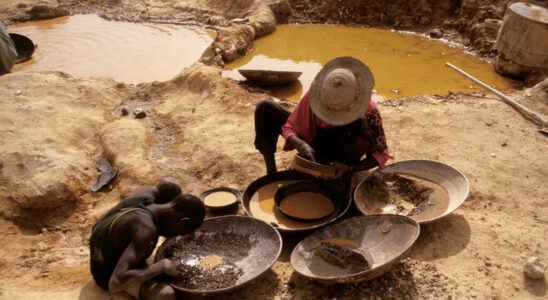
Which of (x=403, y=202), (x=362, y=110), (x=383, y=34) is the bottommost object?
(x=383, y=34)

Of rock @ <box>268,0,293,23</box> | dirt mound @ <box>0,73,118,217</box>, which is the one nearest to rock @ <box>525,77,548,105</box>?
dirt mound @ <box>0,73,118,217</box>

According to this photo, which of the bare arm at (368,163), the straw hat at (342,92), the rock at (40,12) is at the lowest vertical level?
the rock at (40,12)

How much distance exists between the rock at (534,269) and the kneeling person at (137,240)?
2.03m

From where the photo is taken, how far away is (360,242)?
9.84ft

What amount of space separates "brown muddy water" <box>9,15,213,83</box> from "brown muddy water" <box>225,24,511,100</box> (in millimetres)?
1157

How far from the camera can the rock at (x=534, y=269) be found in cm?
278

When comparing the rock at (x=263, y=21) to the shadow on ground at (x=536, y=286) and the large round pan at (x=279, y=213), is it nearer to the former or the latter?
the large round pan at (x=279, y=213)

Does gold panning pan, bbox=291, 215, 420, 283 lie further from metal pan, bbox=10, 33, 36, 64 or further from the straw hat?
metal pan, bbox=10, 33, 36, 64

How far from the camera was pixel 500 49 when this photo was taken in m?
7.01

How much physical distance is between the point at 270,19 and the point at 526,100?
17.0 ft

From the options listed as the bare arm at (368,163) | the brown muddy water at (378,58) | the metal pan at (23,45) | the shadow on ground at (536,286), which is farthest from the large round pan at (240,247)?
the metal pan at (23,45)

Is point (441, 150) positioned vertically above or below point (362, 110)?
below

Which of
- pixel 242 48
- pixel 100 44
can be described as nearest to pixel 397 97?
pixel 242 48

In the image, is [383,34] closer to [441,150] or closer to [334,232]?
[441,150]
